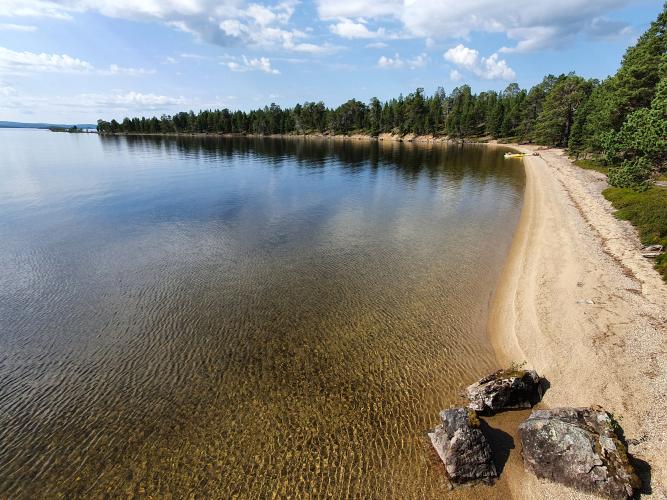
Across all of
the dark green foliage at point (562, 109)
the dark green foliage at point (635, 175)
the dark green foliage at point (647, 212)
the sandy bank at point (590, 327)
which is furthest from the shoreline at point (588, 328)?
the dark green foliage at point (562, 109)

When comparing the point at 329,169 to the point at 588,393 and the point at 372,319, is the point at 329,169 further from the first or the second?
the point at 588,393

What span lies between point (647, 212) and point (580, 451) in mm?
38528

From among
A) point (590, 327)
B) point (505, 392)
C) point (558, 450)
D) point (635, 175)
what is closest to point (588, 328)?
point (590, 327)

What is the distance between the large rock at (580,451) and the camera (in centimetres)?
1203

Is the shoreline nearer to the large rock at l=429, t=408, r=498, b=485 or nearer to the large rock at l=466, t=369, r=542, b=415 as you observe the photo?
the large rock at l=466, t=369, r=542, b=415

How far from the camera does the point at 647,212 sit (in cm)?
3791

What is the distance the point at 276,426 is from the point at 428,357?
9628 millimetres

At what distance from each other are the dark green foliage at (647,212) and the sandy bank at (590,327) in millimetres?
1047

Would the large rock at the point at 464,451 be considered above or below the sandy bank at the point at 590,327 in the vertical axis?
below

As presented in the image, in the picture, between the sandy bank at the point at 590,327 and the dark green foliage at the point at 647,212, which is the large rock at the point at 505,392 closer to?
the sandy bank at the point at 590,327

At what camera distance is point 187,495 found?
41.5 ft

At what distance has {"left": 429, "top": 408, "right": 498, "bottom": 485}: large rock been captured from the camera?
13.1 meters

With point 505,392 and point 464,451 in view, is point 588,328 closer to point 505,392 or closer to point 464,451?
point 505,392

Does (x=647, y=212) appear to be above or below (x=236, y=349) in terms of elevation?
above
